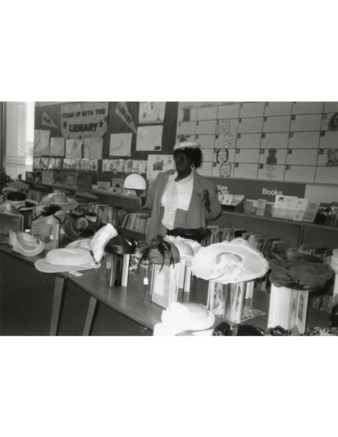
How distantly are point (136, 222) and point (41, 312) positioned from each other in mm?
2046

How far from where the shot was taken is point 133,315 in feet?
6.43

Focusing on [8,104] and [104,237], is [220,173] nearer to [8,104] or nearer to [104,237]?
[104,237]

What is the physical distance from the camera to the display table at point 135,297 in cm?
195

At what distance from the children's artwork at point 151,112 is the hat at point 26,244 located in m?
3.06

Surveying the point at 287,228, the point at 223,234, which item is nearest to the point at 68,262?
the point at 223,234

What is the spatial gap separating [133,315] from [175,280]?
0.91ft

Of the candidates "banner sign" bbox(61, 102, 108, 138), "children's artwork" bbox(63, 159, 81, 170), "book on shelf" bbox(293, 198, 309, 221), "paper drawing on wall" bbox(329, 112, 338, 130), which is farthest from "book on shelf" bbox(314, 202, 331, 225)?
"children's artwork" bbox(63, 159, 81, 170)

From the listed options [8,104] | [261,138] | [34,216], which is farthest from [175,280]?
[8,104]

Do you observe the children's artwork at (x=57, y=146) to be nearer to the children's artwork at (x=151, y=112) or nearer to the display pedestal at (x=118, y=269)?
the children's artwork at (x=151, y=112)

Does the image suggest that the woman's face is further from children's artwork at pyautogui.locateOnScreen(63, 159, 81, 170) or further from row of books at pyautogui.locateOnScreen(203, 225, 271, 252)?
children's artwork at pyautogui.locateOnScreen(63, 159, 81, 170)

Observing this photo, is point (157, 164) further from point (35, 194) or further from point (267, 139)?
point (35, 194)

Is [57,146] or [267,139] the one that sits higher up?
[267,139]

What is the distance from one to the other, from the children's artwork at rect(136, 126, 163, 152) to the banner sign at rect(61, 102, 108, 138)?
2.93 ft

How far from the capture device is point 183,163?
3553mm
